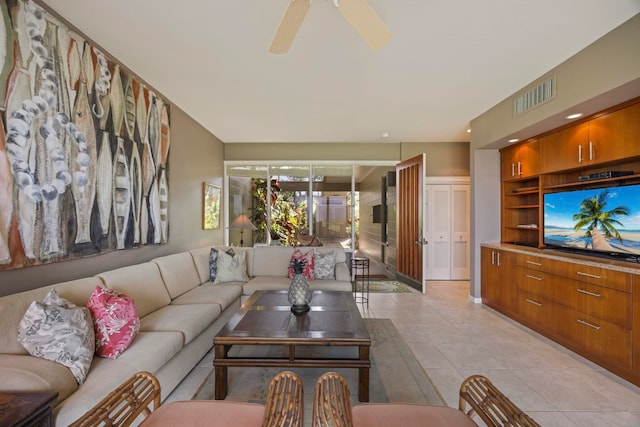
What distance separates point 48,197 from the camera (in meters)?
1.95

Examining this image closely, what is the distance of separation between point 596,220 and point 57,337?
14.2ft

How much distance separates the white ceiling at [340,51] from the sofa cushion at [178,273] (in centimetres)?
198

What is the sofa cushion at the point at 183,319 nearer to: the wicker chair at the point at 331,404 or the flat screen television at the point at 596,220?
the wicker chair at the point at 331,404

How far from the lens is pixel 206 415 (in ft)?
3.98

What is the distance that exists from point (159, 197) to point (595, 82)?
4.42 m

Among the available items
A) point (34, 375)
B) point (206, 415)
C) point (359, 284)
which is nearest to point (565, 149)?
point (359, 284)

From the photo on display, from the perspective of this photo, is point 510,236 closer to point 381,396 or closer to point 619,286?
point 619,286

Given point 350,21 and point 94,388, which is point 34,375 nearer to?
point 94,388

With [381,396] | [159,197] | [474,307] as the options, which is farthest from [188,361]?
[474,307]

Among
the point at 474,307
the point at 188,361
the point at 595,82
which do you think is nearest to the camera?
the point at 188,361

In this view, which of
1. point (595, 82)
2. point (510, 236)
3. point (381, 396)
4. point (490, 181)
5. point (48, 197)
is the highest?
point (595, 82)

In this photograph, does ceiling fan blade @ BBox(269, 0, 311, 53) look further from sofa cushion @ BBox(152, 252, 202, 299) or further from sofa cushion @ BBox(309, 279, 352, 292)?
sofa cushion @ BBox(309, 279, 352, 292)

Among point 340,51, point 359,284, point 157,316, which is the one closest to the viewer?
point 157,316

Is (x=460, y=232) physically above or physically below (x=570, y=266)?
above
